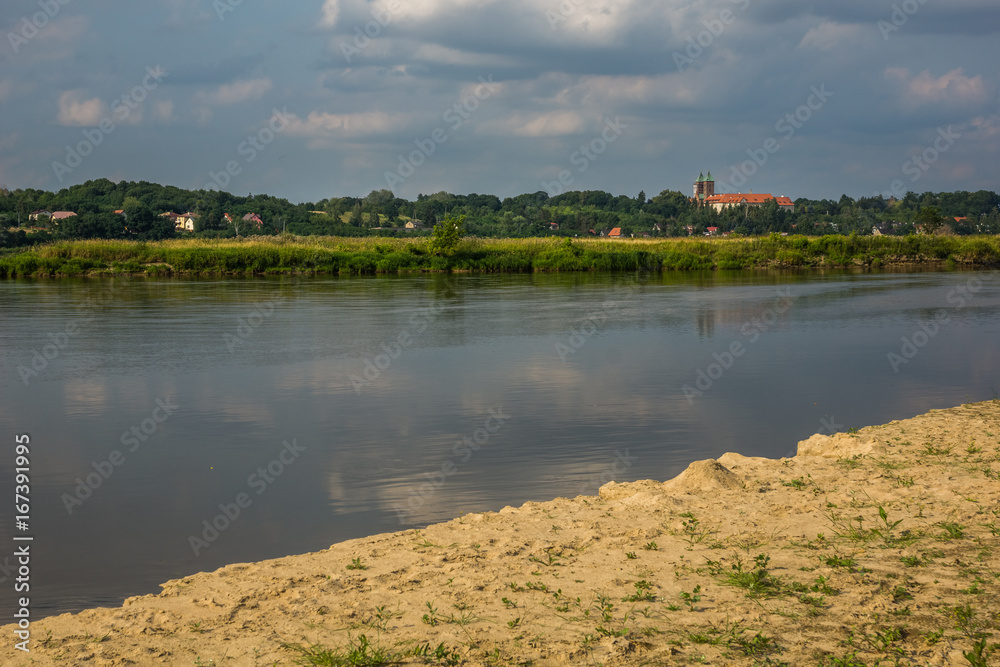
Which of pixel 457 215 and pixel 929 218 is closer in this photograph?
pixel 929 218

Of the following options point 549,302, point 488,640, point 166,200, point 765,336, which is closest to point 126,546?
point 488,640

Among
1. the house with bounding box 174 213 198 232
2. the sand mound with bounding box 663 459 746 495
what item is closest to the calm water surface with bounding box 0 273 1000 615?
the sand mound with bounding box 663 459 746 495

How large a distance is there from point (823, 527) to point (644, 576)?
1843 millimetres

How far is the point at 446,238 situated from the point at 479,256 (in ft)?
9.61

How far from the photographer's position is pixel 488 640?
4.84m

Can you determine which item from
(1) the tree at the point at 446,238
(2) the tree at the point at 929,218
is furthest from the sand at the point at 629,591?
(2) the tree at the point at 929,218

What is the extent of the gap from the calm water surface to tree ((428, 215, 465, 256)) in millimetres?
31419

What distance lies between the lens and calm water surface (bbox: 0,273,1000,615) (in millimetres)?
8391

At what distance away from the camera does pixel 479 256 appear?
205 feet

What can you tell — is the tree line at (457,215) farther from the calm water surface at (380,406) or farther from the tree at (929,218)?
the calm water surface at (380,406)

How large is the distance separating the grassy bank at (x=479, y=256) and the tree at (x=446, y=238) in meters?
0.65

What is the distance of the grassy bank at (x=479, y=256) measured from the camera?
56.1 meters

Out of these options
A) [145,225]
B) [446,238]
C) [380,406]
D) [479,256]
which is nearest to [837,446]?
[380,406]

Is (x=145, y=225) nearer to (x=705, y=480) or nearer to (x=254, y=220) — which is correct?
(x=254, y=220)
